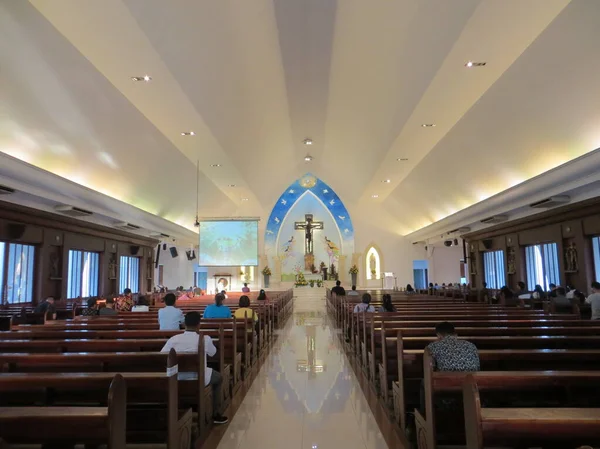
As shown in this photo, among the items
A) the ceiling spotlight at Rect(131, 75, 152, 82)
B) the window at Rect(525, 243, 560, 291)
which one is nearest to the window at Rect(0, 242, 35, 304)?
the ceiling spotlight at Rect(131, 75, 152, 82)

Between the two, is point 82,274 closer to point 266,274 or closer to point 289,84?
point 289,84

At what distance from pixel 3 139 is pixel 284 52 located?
4495 mm

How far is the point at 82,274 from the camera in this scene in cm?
1091

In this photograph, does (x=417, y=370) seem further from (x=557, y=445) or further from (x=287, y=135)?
(x=287, y=135)

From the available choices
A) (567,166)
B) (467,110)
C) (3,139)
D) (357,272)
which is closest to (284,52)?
(467,110)

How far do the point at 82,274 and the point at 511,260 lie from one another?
38.1ft

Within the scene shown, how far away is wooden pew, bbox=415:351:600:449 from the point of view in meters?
2.07

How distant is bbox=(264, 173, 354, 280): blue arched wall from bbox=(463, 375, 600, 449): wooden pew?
18089 millimetres

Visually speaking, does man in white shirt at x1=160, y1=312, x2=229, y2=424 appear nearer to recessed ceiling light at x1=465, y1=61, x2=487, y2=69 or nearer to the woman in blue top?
the woman in blue top

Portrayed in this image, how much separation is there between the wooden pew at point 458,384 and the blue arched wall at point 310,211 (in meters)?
17.2

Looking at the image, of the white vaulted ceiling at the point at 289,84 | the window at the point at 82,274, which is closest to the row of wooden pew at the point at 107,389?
the white vaulted ceiling at the point at 289,84

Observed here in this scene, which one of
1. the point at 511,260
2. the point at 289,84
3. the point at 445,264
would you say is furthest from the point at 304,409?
the point at 445,264

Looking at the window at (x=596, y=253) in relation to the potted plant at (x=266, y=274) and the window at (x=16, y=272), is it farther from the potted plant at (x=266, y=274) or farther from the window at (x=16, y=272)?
the potted plant at (x=266, y=274)

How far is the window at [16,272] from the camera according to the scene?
7.99m
